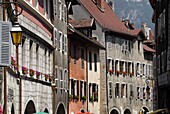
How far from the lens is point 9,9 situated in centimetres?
2388

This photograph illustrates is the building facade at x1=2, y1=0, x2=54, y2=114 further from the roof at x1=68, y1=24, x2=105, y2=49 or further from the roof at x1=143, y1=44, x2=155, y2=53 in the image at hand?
the roof at x1=143, y1=44, x2=155, y2=53

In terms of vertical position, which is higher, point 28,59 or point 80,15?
point 80,15

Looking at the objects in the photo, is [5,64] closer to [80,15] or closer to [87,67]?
[87,67]

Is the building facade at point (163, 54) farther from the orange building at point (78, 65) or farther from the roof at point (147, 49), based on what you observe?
the roof at point (147, 49)

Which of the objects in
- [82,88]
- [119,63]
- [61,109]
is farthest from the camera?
[119,63]

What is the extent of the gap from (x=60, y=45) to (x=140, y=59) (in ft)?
97.5

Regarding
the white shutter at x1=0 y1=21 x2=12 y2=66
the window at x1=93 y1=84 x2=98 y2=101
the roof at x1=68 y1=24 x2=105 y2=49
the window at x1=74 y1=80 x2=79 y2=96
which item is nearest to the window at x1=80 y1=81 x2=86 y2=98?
the window at x1=74 y1=80 x2=79 y2=96

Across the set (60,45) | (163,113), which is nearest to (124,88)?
(60,45)

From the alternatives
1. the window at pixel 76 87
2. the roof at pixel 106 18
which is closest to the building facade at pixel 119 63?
the roof at pixel 106 18

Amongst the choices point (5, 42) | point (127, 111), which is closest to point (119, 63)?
point (127, 111)

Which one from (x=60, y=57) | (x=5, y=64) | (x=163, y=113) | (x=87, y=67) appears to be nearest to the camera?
(x=5, y=64)

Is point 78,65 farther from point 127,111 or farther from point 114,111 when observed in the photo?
point 127,111

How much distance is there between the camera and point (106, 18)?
69.7m

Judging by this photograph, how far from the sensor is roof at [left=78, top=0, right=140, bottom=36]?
2591 inches
